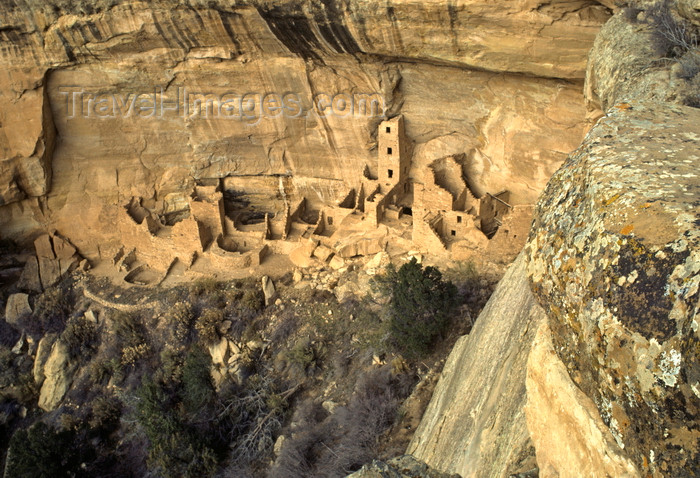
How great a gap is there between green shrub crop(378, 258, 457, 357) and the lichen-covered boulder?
25.7 ft

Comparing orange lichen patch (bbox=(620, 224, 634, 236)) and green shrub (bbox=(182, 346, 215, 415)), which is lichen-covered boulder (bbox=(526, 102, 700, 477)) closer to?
orange lichen patch (bbox=(620, 224, 634, 236))

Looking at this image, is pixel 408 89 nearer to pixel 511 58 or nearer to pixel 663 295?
pixel 511 58

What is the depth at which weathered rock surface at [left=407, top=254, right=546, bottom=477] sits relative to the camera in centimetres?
433

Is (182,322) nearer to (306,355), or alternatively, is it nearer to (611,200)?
(306,355)

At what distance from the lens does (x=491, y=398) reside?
5172 mm

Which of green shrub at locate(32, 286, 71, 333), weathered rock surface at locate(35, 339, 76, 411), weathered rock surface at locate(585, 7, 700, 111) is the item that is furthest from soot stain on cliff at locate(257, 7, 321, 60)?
weathered rock surface at locate(35, 339, 76, 411)

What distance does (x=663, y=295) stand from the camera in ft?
7.03

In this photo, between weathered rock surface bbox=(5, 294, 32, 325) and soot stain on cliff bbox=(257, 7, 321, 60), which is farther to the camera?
weathered rock surface bbox=(5, 294, 32, 325)

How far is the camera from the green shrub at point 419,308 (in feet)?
35.9

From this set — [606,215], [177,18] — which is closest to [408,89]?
[177,18]

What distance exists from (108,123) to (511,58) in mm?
10213

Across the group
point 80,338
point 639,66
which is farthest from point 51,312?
point 639,66

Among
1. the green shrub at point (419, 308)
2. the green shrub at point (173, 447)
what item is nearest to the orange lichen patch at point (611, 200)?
the green shrub at point (419, 308)

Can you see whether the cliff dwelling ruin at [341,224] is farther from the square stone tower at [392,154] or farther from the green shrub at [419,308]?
the green shrub at [419,308]
